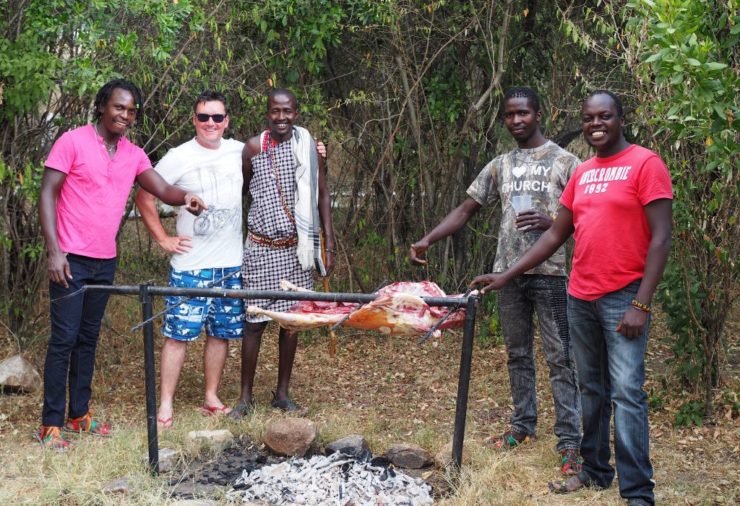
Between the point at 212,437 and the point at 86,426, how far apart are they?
900 millimetres

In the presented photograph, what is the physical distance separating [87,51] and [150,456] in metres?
2.62

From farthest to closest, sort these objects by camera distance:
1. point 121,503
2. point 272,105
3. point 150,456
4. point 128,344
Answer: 1. point 128,344
2. point 272,105
3. point 150,456
4. point 121,503

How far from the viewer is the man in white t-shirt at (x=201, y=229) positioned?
16.9 ft

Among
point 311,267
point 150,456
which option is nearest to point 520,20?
point 311,267

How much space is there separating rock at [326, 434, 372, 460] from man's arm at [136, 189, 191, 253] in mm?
1474

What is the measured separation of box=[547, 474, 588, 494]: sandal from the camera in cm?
415

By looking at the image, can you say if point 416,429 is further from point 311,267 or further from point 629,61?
point 629,61

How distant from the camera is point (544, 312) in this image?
14.9 ft

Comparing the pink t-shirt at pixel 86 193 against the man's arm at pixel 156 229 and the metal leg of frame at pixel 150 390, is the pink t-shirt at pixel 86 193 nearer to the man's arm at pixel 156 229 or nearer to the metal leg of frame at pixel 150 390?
the man's arm at pixel 156 229

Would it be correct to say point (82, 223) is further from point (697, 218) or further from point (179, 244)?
point (697, 218)

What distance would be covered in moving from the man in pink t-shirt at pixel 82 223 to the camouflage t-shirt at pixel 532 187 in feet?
5.52

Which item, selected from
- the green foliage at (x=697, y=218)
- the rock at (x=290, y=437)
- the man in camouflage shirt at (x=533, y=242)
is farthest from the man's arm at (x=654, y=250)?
the rock at (x=290, y=437)

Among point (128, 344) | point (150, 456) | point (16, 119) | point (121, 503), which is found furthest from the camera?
point (128, 344)

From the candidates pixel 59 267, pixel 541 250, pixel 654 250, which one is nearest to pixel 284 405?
pixel 59 267
